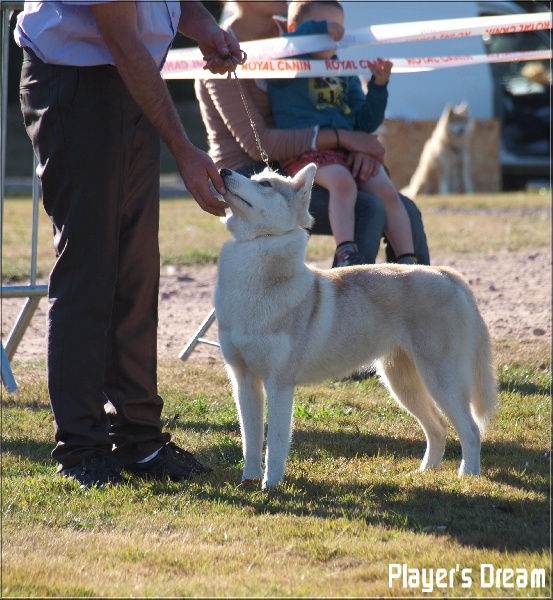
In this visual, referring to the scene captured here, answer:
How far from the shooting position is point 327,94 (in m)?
5.45

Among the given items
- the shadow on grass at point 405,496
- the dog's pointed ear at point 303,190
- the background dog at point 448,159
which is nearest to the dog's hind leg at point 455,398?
the shadow on grass at point 405,496

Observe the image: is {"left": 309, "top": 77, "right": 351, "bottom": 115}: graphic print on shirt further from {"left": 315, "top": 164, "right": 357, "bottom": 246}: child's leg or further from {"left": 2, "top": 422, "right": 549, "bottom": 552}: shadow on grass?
{"left": 2, "top": 422, "right": 549, "bottom": 552}: shadow on grass

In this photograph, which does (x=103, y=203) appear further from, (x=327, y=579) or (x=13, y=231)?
(x=13, y=231)

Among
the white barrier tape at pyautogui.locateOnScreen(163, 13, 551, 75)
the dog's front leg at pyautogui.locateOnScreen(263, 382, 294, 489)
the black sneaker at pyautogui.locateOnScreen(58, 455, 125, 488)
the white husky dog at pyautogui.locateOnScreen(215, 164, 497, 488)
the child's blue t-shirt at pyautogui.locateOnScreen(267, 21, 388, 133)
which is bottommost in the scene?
the black sneaker at pyautogui.locateOnScreen(58, 455, 125, 488)

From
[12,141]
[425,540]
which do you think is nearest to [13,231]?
[425,540]

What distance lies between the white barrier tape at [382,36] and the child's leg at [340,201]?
0.83 meters

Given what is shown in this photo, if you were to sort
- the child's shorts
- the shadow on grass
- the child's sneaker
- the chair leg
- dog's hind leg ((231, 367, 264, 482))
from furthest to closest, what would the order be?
the chair leg
the child's shorts
the child's sneaker
dog's hind leg ((231, 367, 264, 482))
the shadow on grass

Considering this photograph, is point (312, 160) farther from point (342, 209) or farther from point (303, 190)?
point (303, 190)

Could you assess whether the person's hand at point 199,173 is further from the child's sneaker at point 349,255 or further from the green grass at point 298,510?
the child's sneaker at point 349,255

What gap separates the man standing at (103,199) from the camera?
10.9 ft

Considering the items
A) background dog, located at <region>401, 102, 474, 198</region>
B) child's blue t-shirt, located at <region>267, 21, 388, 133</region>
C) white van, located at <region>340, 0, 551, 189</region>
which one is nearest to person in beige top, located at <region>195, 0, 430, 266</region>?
child's blue t-shirt, located at <region>267, 21, 388, 133</region>

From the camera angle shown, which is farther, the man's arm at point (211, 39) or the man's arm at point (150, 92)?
the man's arm at point (211, 39)

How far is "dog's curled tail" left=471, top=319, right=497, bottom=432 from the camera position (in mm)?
3895

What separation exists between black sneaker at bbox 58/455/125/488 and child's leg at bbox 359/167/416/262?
2443 mm
